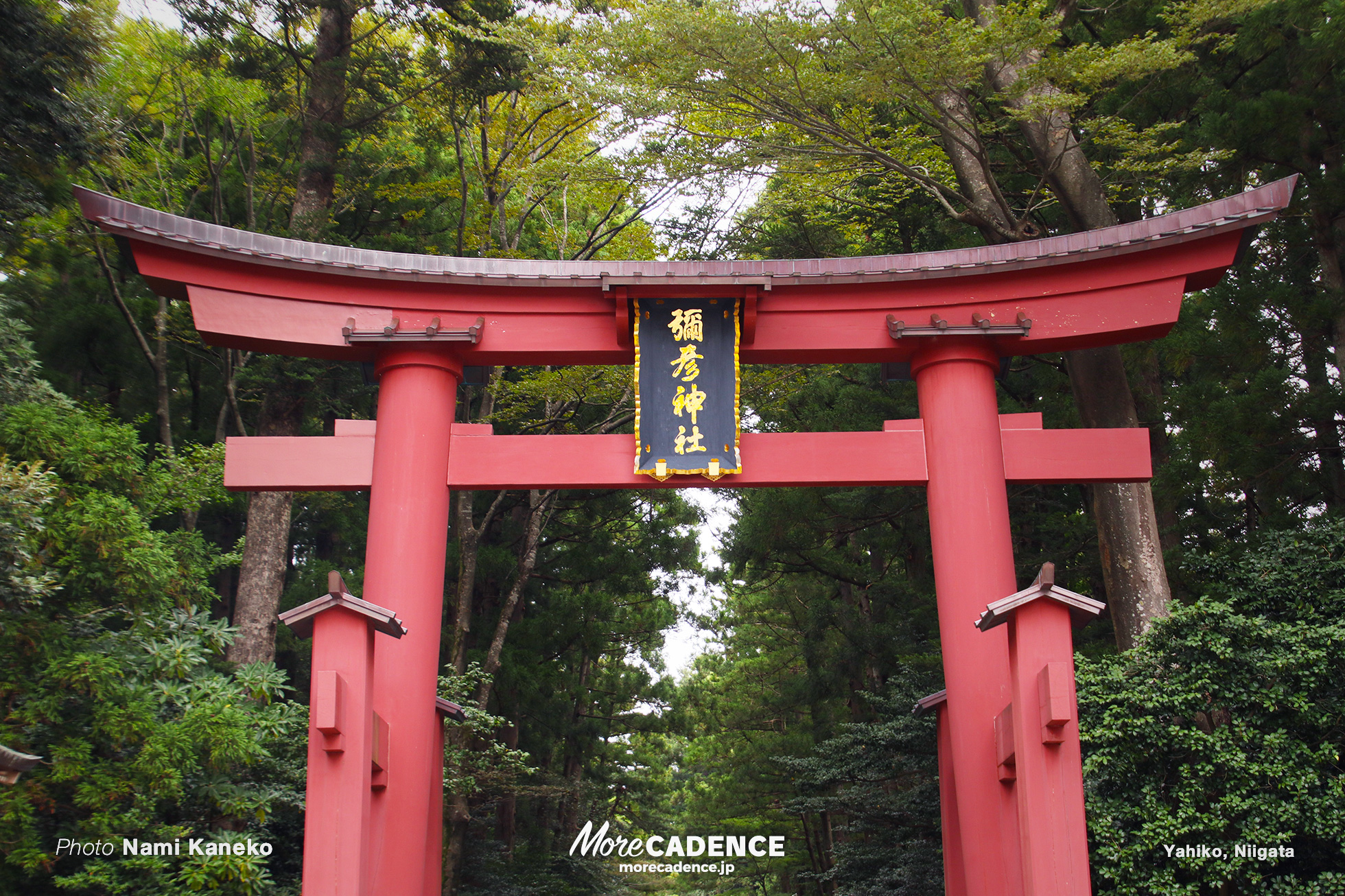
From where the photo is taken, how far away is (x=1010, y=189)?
11.5 m

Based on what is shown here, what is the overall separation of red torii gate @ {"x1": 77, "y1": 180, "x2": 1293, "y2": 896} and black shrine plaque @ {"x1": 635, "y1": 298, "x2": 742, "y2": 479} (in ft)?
0.37

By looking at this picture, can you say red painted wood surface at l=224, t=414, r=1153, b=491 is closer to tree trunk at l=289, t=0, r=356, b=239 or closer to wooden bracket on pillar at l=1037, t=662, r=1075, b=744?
wooden bracket on pillar at l=1037, t=662, r=1075, b=744

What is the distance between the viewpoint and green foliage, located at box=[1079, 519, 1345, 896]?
17.6ft

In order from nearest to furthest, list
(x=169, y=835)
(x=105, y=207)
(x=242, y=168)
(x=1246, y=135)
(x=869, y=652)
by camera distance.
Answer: (x=105, y=207)
(x=169, y=835)
(x=1246, y=135)
(x=242, y=168)
(x=869, y=652)

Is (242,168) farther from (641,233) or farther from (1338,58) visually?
(1338,58)

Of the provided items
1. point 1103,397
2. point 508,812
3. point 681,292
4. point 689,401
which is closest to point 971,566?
point 689,401

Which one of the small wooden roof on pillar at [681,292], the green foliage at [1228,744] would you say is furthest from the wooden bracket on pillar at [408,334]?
the green foliage at [1228,744]

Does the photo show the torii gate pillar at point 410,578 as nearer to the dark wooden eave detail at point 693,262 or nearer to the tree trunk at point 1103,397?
the dark wooden eave detail at point 693,262

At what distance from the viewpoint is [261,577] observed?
971 cm

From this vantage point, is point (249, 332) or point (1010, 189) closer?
point (249, 332)

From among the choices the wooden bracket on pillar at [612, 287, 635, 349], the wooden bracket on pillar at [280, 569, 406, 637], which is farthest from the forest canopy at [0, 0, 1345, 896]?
the wooden bracket on pillar at [280, 569, 406, 637]

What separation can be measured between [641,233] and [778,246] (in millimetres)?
1902

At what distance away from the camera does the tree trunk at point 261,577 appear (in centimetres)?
949

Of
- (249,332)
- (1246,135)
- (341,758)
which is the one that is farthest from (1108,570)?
(249,332)
